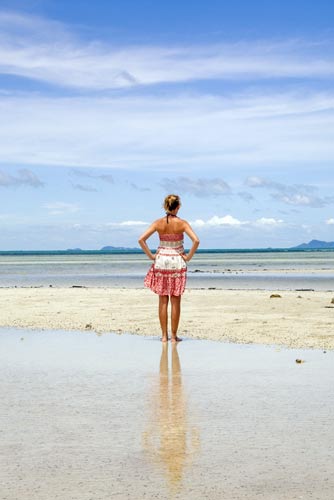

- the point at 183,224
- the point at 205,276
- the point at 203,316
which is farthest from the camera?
the point at 205,276

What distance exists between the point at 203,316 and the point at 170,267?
433 cm

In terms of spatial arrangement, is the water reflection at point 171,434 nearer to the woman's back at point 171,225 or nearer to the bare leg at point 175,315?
the bare leg at point 175,315

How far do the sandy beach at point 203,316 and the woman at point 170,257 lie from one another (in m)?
0.88

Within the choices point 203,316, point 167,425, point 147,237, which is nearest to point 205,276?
point 203,316

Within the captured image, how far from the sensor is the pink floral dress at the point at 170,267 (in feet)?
42.5

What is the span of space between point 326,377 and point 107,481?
4458 mm

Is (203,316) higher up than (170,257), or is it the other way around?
(170,257)

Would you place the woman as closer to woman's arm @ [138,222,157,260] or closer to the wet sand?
woman's arm @ [138,222,157,260]

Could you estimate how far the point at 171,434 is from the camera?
623 centimetres

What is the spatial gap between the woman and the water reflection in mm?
4267

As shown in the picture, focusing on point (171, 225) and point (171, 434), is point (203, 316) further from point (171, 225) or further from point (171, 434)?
point (171, 434)

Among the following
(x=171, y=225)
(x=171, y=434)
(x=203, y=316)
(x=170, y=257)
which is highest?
(x=171, y=225)

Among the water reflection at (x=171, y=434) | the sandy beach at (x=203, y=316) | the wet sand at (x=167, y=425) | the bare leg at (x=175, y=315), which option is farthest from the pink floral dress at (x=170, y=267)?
the water reflection at (x=171, y=434)

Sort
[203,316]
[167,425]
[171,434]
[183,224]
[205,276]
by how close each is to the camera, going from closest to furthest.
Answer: [171,434] < [167,425] < [183,224] < [203,316] < [205,276]
